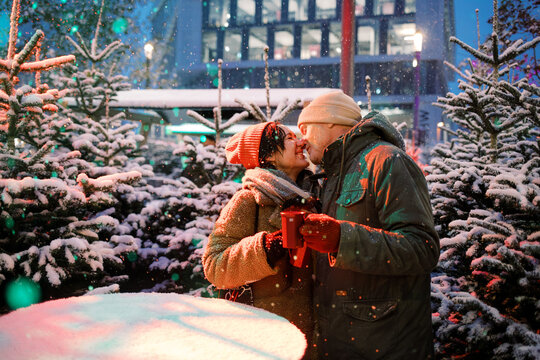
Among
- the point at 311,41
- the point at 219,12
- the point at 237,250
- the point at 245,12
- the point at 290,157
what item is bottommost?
the point at 237,250

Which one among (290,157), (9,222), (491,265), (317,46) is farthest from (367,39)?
(290,157)

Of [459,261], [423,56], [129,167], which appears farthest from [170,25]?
[459,261]

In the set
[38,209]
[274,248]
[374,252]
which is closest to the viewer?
[374,252]

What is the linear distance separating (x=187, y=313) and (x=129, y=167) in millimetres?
5311

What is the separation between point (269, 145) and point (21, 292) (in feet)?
9.67

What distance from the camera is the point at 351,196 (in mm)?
2156

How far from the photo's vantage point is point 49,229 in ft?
13.8

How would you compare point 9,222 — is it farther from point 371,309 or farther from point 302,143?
point 371,309

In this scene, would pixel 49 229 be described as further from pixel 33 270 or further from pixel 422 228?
pixel 422 228

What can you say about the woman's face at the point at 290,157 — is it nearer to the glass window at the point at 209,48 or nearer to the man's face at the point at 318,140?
the man's face at the point at 318,140

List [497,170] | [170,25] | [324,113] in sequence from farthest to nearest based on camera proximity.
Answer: [170,25] → [497,170] → [324,113]

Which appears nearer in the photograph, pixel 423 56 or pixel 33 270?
pixel 33 270

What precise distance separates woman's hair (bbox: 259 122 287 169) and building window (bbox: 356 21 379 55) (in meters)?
38.0

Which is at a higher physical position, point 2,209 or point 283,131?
point 283,131
